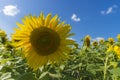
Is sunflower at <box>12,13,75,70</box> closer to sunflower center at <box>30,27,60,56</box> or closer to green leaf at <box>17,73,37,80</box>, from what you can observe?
sunflower center at <box>30,27,60,56</box>

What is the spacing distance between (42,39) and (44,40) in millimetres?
21

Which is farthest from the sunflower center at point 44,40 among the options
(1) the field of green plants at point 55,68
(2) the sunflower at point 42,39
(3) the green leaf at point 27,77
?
(3) the green leaf at point 27,77

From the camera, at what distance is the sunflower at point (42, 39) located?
9.38 feet

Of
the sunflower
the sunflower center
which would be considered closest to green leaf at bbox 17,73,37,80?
the sunflower

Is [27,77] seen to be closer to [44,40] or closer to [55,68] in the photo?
[44,40]

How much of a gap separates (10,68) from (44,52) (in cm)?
36

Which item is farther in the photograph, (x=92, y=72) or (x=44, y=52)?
(x=92, y=72)

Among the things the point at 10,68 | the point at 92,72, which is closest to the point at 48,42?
the point at 10,68

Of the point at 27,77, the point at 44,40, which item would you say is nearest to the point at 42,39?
the point at 44,40

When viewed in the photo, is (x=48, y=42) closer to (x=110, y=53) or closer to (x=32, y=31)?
(x=32, y=31)

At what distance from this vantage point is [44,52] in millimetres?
2924

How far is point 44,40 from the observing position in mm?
2852

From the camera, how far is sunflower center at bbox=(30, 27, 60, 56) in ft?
9.38

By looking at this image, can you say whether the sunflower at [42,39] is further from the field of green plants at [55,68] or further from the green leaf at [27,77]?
the green leaf at [27,77]
